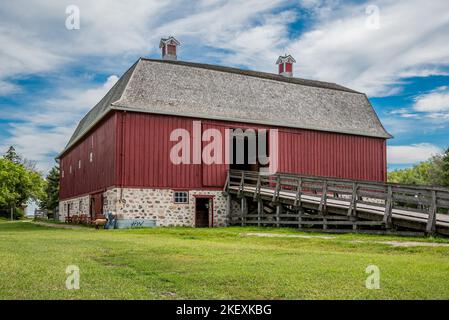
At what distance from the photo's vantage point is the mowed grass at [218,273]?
19.2 feet

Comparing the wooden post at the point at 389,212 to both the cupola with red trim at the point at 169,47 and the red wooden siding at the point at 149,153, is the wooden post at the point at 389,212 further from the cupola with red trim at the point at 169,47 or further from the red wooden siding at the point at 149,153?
the cupola with red trim at the point at 169,47

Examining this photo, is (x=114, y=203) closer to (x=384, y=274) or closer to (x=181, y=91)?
(x=181, y=91)

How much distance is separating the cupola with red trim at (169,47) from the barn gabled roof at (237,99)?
2625 mm

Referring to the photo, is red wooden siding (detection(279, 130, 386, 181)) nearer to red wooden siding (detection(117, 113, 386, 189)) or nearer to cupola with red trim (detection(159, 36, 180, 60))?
red wooden siding (detection(117, 113, 386, 189))

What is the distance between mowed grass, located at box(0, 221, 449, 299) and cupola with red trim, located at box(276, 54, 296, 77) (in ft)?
77.1

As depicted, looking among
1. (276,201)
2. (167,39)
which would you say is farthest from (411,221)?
(167,39)

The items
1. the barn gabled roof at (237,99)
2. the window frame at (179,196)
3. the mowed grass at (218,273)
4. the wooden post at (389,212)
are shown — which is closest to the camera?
the mowed grass at (218,273)

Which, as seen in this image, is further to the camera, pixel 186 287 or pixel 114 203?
pixel 114 203

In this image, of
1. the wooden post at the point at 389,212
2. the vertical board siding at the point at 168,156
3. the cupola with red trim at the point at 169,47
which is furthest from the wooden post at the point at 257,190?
the cupola with red trim at the point at 169,47

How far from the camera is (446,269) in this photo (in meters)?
7.70

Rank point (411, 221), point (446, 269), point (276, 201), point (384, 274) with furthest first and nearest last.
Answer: point (276, 201)
point (411, 221)
point (446, 269)
point (384, 274)

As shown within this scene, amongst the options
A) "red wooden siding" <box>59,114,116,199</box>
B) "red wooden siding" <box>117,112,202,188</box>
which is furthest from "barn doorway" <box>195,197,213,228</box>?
"red wooden siding" <box>59,114,116,199</box>

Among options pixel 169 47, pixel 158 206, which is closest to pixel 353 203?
pixel 158 206
